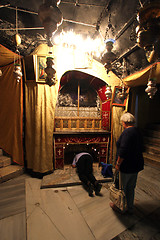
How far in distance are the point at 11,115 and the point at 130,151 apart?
3.84m

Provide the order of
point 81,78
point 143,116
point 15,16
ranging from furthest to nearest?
point 143,116 < point 81,78 < point 15,16

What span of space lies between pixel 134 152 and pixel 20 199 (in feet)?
9.71

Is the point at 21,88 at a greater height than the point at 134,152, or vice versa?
the point at 21,88

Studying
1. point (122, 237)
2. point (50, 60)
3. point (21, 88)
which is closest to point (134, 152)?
point (122, 237)

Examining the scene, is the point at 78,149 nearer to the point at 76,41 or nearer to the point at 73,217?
the point at 73,217

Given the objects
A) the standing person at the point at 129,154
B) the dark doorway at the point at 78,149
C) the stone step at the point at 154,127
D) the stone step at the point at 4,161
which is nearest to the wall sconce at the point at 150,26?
A: the standing person at the point at 129,154

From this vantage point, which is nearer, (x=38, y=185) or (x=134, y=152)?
(x=134, y=152)

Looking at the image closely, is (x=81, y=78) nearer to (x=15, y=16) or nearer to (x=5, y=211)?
(x=15, y=16)

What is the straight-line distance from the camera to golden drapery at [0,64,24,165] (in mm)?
3432

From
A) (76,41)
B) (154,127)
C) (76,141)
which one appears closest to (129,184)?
(76,141)

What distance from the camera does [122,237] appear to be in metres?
1.73

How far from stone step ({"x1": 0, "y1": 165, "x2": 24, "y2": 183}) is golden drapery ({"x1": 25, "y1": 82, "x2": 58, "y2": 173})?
343 millimetres

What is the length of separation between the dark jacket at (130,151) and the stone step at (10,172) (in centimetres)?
341

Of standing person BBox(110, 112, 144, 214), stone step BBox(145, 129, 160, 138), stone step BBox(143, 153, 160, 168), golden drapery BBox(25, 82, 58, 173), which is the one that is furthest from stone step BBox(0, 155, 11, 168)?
stone step BBox(145, 129, 160, 138)
